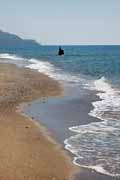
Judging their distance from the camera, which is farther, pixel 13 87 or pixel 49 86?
pixel 49 86

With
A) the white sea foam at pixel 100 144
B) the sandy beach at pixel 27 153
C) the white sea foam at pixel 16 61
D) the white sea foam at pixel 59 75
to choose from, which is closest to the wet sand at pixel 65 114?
the white sea foam at pixel 100 144

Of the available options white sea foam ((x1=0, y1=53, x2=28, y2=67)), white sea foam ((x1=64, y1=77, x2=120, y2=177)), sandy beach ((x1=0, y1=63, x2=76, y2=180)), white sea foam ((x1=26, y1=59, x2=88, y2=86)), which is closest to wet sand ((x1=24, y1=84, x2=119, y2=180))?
white sea foam ((x1=64, y1=77, x2=120, y2=177))

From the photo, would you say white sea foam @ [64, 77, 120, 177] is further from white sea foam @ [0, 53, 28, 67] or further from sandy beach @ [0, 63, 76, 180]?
white sea foam @ [0, 53, 28, 67]

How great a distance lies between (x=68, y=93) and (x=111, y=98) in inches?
175

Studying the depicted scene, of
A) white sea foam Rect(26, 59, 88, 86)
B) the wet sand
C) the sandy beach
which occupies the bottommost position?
white sea foam Rect(26, 59, 88, 86)

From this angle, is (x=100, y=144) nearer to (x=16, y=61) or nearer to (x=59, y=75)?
(x=59, y=75)

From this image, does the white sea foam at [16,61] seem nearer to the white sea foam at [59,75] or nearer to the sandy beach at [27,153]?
the white sea foam at [59,75]

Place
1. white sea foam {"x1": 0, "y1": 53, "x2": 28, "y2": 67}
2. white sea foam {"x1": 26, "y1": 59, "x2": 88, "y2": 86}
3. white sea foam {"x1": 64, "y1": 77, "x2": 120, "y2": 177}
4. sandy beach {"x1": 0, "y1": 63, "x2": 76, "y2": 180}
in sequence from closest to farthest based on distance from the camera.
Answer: sandy beach {"x1": 0, "y1": 63, "x2": 76, "y2": 180} < white sea foam {"x1": 64, "y1": 77, "x2": 120, "y2": 177} < white sea foam {"x1": 26, "y1": 59, "x2": 88, "y2": 86} < white sea foam {"x1": 0, "y1": 53, "x2": 28, "y2": 67}

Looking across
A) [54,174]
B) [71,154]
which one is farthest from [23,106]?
[54,174]

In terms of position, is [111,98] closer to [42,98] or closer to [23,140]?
[42,98]

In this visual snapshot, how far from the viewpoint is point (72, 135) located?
16.6 meters

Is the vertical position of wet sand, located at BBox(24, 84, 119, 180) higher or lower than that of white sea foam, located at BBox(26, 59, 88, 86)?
higher

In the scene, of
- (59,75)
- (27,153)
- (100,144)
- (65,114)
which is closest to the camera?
(27,153)

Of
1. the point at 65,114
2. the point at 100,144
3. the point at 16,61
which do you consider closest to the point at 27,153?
the point at 100,144
